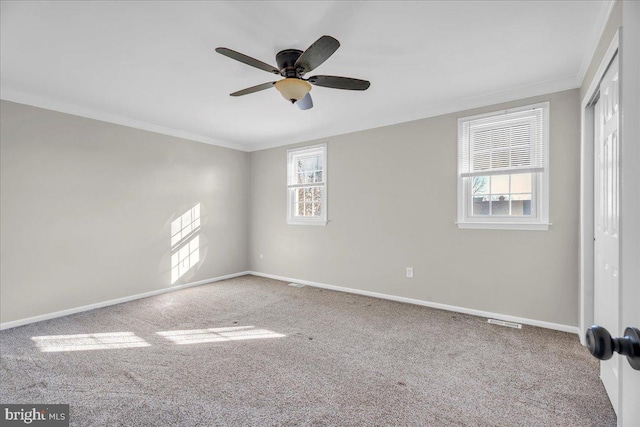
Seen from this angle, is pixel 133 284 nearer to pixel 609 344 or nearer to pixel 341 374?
pixel 341 374

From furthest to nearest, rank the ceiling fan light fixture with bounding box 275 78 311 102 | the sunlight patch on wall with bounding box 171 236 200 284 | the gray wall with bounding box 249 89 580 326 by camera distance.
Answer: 1. the sunlight patch on wall with bounding box 171 236 200 284
2. the gray wall with bounding box 249 89 580 326
3. the ceiling fan light fixture with bounding box 275 78 311 102

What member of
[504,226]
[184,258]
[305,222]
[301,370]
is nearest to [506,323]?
[504,226]

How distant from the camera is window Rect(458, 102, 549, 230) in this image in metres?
3.31

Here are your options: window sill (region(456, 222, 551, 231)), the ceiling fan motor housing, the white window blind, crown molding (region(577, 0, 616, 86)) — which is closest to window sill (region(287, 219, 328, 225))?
window sill (region(456, 222, 551, 231))

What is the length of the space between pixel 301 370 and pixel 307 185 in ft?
10.8

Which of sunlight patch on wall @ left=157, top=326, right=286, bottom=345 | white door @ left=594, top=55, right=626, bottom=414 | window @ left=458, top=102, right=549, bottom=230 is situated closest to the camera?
white door @ left=594, top=55, right=626, bottom=414

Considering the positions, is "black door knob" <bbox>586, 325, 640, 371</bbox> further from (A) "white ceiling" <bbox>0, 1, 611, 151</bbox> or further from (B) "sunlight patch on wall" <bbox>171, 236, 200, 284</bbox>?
(B) "sunlight patch on wall" <bbox>171, 236, 200, 284</bbox>

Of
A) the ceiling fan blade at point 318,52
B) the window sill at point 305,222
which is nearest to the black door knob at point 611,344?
the ceiling fan blade at point 318,52

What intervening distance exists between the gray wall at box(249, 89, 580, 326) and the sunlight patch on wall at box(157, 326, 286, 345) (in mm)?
1869

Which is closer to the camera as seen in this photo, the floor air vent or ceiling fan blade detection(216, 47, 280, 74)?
ceiling fan blade detection(216, 47, 280, 74)

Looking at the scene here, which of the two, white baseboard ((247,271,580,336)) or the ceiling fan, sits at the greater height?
the ceiling fan

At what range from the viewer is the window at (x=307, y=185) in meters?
5.07

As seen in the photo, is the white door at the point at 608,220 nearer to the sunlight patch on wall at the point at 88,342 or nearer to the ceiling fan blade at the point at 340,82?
the ceiling fan blade at the point at 340,82

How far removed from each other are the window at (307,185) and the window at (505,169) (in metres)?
2.10
